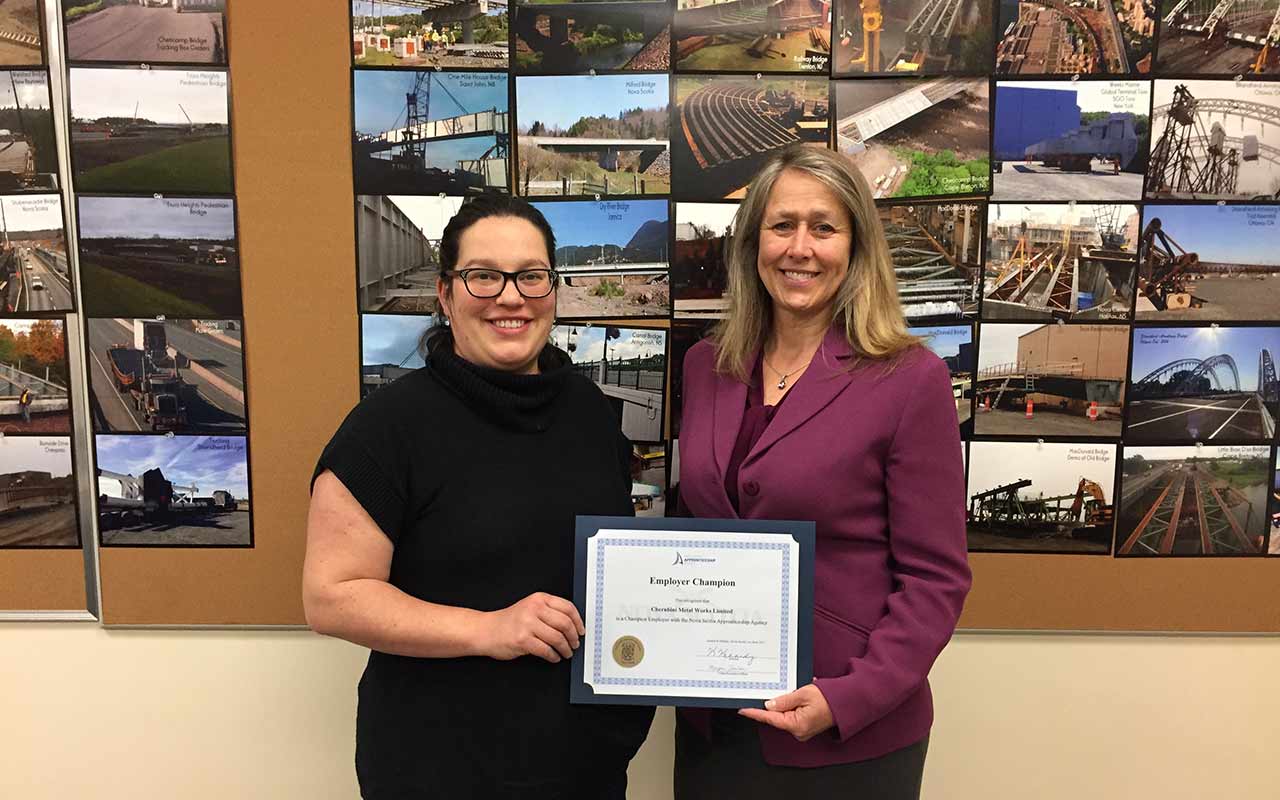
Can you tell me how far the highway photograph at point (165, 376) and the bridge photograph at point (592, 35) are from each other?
0.98m

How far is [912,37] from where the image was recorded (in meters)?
1.71

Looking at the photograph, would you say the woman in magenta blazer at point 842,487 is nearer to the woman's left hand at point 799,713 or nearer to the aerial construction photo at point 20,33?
the woman's left hand at point 799,713

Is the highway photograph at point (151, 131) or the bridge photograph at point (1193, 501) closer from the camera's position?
the highway photograph at point (151, 131)

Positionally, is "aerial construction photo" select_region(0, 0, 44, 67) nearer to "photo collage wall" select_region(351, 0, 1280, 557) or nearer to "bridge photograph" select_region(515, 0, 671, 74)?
"photo collage wall" select_region(351, 0, 1280, 557)

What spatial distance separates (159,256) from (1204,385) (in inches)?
101

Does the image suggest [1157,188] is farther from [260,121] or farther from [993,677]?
[260,121]

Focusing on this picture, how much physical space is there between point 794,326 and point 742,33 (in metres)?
0.77

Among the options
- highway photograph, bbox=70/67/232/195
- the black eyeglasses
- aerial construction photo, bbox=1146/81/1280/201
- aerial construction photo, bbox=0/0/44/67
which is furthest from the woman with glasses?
aerial construction photo, bbox=1146/81/1280/201

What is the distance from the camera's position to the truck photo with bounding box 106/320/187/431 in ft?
5.82

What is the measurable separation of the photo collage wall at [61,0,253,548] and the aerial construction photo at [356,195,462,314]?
305 millimetres

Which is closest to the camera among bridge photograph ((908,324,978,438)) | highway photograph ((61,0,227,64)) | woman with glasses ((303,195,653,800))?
woman with glasses ((303,195,653,800))

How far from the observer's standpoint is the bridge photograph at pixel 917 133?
173 centimetres

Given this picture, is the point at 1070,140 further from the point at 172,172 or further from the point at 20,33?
the point at 20,33

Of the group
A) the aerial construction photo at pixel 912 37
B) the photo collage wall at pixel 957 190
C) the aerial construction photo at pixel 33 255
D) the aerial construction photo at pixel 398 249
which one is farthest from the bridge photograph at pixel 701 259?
the aerial construction photo at pixel 33 255
